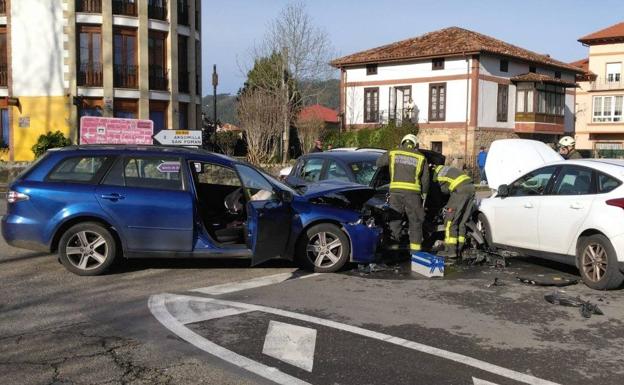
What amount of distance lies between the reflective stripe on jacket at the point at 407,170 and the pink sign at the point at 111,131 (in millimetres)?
10493

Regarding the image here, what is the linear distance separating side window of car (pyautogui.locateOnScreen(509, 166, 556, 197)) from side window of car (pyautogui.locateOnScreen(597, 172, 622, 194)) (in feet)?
2.83

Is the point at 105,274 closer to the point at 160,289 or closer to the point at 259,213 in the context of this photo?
the point at 160,289

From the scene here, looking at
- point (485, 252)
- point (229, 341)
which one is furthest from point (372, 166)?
point (229, 341)

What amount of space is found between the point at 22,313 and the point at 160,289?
4.83 ft

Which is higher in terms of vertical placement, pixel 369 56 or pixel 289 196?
pixel 369 56

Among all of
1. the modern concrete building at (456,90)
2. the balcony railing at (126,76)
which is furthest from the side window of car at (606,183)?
the modern concrete building at (456,90)

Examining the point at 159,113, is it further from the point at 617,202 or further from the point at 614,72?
the point at 614,72

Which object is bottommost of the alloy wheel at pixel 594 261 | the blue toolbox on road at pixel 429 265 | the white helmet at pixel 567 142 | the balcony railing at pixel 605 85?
the blue toolbox on road at pixel 429 265

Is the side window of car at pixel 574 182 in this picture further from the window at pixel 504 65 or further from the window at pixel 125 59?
the window at pixel 504 65

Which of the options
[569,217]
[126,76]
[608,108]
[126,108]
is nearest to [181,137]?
[569,217]

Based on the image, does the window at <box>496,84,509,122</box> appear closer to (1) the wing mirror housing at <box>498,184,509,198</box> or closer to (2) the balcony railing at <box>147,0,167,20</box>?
(2) the balcony railing at <box>147,0,167,20</box>

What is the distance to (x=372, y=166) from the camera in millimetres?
10398

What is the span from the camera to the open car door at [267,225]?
7.24m

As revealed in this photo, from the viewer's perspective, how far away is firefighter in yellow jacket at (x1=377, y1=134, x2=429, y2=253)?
8.65m
